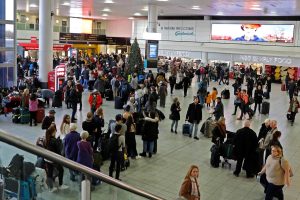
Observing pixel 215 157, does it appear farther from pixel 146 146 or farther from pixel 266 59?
pixel 266 59

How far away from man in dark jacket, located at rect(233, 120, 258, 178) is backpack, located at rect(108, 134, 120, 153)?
10.2 feet

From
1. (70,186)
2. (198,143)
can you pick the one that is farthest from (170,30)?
(70,186)

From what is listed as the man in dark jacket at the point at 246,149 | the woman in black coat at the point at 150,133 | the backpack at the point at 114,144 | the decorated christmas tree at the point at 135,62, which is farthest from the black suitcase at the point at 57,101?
the man in dark jacket at the point at 246,149

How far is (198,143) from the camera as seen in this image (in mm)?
12828

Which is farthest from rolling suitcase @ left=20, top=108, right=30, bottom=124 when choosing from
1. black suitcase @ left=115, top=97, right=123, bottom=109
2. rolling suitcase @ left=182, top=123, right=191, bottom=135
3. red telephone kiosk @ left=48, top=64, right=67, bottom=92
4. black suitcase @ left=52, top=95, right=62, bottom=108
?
rolling suitcase @ left=182, top=123, right=191, bottom=135

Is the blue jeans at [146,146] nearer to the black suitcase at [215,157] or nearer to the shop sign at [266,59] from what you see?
the black suitcase at [215,157]

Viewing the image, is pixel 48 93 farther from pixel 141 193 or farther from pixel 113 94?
pixel 141 193

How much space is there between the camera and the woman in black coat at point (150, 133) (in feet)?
34.2

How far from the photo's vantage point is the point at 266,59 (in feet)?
112

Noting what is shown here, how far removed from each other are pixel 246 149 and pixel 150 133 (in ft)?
8.67

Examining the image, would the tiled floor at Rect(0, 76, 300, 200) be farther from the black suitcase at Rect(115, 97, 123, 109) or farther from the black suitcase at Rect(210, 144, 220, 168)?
the black suitcase at Rect(115, 97, 123, 109)

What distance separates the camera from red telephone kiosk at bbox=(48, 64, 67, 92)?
63.8 ft

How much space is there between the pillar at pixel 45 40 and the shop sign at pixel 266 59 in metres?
20.6

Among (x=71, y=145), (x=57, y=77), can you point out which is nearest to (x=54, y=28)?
(x=57, y=77)
